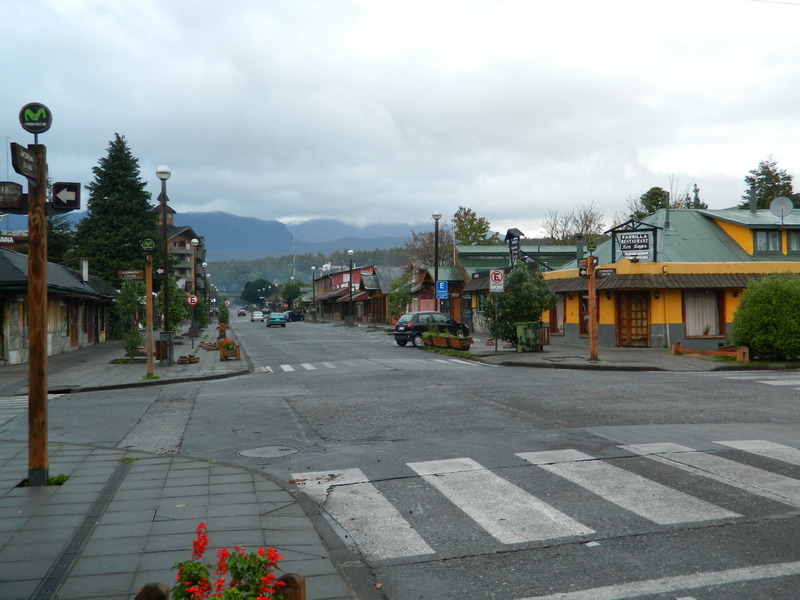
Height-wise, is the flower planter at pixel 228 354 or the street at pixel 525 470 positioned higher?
the flower planter at pixel 228 354

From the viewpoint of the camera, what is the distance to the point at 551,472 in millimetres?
7918

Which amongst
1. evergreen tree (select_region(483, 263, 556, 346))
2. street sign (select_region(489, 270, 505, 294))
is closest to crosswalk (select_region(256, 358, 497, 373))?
evergreen tree (select_region(483, 263, 556, 346))

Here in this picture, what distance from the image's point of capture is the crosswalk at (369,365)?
75.6 feet

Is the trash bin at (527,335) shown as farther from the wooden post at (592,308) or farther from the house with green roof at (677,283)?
the wooden post at (592,308)

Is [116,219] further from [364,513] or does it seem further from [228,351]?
[364,513]

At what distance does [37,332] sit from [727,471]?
756 centimetres

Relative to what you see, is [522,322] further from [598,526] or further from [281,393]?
[598,526]

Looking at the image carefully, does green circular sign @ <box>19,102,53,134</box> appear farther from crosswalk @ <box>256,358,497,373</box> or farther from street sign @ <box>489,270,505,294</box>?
street sign @ <box>489,270,505,294</box>

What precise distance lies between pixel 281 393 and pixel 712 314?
70.1ft

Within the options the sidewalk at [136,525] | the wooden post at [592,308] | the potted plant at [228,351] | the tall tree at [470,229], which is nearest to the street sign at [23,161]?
the sidewalk at [136,525]

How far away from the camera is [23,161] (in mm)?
7395

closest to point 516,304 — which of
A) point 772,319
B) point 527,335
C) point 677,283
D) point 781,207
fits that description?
point 527,335

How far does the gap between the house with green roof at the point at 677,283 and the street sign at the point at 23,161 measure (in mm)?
23175

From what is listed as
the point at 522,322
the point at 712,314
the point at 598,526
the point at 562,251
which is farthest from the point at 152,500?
the point at 562,251
